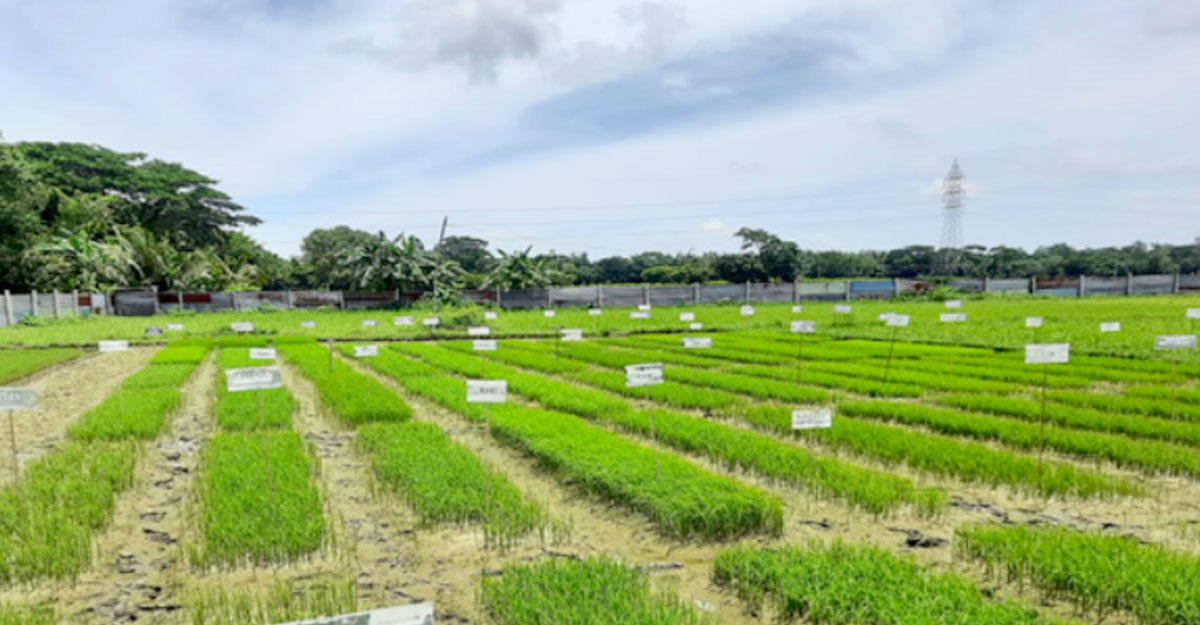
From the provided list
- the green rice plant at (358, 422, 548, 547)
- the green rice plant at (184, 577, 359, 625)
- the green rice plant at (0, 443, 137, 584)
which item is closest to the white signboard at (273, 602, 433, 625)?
the green rice plant at (184, 577, 359, 625)

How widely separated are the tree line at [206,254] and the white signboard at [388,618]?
117ft

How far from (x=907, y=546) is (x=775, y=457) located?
6.15 feet

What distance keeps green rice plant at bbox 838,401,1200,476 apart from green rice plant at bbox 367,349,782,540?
124 inches

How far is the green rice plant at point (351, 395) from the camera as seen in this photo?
957 centimetres

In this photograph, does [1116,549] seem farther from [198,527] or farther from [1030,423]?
[198,527]

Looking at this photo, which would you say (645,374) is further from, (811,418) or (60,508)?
(60,508)

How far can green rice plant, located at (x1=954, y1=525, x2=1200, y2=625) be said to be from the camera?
12.0 feet

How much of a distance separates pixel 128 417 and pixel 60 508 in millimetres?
4111

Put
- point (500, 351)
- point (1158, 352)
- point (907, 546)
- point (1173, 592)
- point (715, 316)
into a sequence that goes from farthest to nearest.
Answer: point (715, 316) → point (500, 351) → point (1158, 352) → point (907, 546) → point (1173, 592)

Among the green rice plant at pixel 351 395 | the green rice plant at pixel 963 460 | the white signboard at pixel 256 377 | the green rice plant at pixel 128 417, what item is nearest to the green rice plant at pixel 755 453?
the green rice plant at pixel 963 460

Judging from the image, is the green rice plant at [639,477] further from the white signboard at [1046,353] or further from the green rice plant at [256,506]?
the white signboard at [1046,353]

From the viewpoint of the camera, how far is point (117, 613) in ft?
13.6

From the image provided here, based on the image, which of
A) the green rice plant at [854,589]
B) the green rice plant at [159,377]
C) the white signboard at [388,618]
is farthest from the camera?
the green rice plant at [159,377]

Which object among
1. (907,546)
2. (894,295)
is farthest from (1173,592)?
(894,295)
